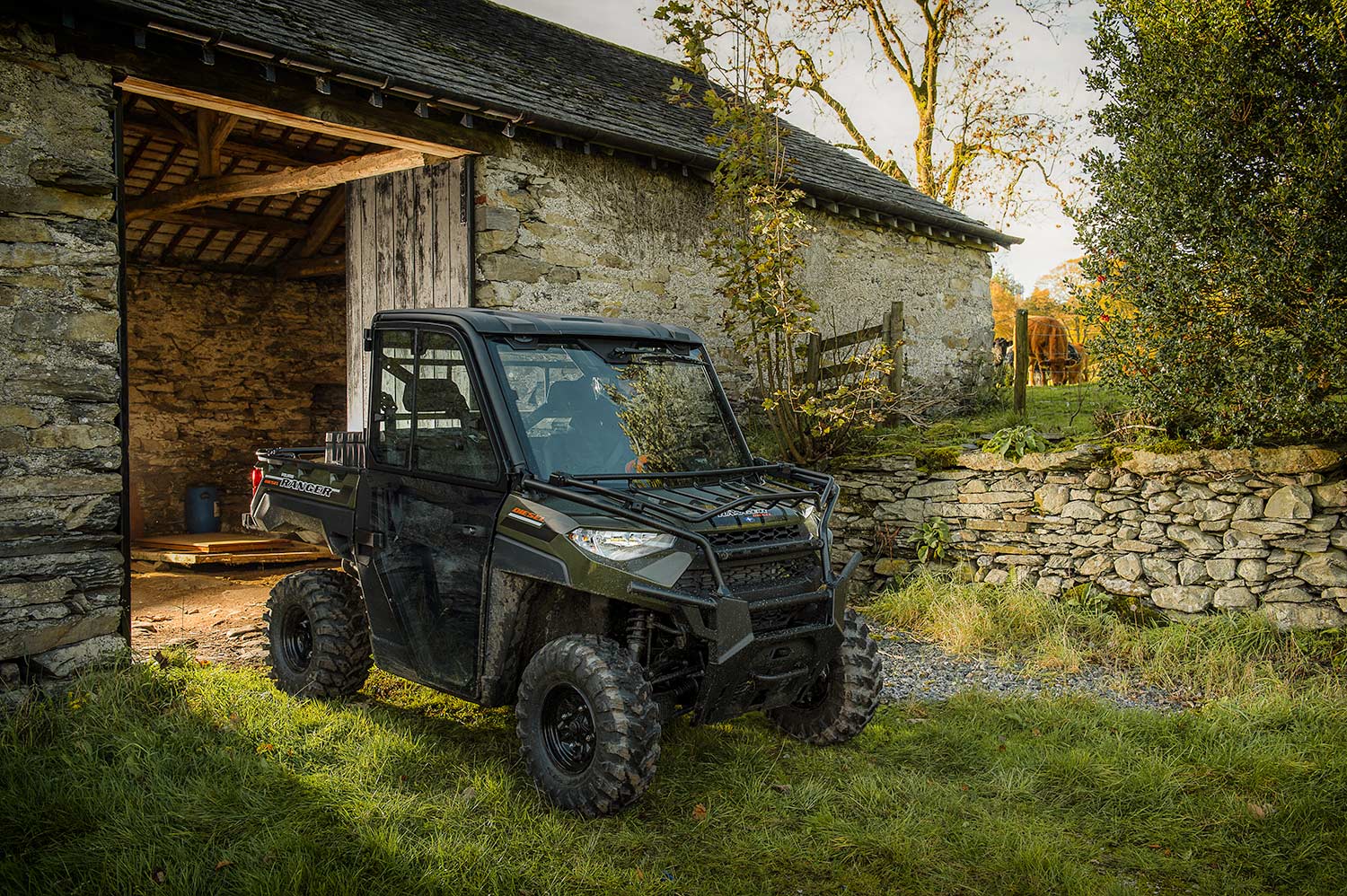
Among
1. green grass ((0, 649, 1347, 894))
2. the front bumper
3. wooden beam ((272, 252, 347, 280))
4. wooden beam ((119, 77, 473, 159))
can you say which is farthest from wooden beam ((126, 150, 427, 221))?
the front bumper

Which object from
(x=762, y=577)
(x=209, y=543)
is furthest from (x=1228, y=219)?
(x=209, y=543)

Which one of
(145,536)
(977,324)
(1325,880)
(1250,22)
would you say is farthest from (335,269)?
(1325,880)

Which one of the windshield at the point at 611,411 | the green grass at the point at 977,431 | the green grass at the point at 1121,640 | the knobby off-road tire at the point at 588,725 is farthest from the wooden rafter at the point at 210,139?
the green grass at the point at 1121,640

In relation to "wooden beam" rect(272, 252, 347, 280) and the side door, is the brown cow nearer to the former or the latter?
"wooden beam" rect(272, 252, 347, 280)

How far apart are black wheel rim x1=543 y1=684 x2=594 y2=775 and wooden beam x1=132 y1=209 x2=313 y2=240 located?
8.59 m

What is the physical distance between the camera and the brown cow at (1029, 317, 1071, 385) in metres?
15.6

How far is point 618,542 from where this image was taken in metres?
3.80

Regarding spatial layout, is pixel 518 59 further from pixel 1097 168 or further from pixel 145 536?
pixel 145 536

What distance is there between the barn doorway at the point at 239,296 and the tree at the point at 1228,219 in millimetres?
4905

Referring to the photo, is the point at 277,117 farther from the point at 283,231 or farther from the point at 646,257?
the point at 283,231

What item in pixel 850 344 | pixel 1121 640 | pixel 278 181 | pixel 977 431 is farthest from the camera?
pixel 850 344

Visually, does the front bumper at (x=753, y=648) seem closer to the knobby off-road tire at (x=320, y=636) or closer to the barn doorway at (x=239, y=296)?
the knobby off-road tire at (x=320, y=636)

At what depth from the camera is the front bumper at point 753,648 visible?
371 centimetres

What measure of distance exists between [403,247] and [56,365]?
10.4ft
